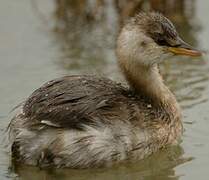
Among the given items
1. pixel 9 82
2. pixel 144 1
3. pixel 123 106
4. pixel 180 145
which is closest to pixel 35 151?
pixel 123 106

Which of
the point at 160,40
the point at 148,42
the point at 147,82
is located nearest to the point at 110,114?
the point at 147,82

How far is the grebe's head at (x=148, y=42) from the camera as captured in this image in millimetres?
7633

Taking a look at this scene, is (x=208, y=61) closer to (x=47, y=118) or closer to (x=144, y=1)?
(x=144, y=1)

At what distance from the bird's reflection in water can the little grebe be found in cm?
8

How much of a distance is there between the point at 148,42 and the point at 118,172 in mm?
1321

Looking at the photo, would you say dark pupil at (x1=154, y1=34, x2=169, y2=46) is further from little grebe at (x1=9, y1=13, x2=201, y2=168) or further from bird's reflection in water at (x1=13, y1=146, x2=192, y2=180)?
bird's reflection in water at (x1=13, y1=146, x2=192, y2=180)

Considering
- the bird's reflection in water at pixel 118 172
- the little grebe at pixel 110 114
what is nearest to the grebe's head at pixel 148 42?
the little grebe at pixel 110 114

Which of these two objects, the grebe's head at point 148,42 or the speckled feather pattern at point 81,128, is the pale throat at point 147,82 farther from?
the speckled feather pattern at point 81,128

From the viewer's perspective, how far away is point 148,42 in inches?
303

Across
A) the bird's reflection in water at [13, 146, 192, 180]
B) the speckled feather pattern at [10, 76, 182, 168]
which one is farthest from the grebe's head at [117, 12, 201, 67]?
the bird's reflection in water at [13, 146, 192, 180]

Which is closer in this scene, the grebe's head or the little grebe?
the little grebe

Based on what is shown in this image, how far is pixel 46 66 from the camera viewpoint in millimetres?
9883

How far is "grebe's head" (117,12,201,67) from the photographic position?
7633 millimetres

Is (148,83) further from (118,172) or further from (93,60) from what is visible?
(93,60)
